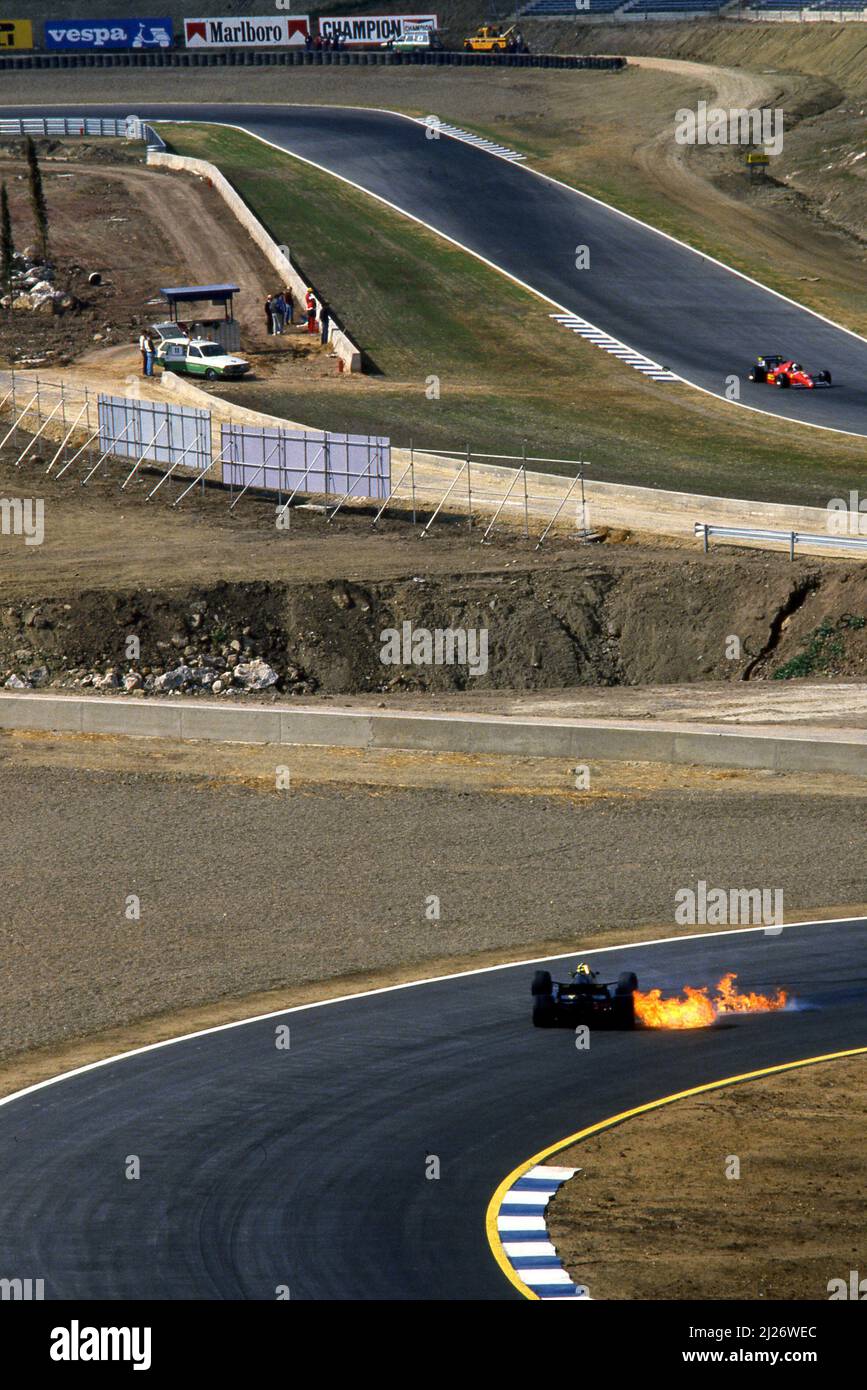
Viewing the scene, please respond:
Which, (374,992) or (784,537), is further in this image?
(784,537)

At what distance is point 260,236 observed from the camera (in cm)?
7412

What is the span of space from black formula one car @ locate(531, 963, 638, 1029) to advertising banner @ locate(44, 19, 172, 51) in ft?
357

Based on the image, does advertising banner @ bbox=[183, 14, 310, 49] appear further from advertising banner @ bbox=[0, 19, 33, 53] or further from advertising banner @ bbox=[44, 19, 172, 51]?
advertising banner @ bbox=[0, 19, 33, 53]

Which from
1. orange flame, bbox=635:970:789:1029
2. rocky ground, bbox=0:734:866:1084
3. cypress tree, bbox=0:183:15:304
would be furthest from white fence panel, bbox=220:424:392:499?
orange flame, bbox=635:970:789:1029

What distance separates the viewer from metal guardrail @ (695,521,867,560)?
4031 centimetres

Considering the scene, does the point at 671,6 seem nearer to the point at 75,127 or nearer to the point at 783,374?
the point at 75,127

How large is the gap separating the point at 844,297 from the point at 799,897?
47.5 metres

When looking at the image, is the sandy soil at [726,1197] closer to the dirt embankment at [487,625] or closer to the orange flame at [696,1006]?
the orange flame at [696,1006]

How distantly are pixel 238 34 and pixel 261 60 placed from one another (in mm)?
3688

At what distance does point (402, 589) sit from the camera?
40.5 metres

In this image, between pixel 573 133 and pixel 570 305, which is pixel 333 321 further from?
pixel 573 133

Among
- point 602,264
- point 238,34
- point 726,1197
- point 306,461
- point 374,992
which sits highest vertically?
point 238,34

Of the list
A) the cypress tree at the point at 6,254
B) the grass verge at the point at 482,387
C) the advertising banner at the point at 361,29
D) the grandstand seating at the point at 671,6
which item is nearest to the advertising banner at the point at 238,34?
the advertising banner at the point at 361,29

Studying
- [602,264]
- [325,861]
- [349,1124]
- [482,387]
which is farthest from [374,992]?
[602,264]
